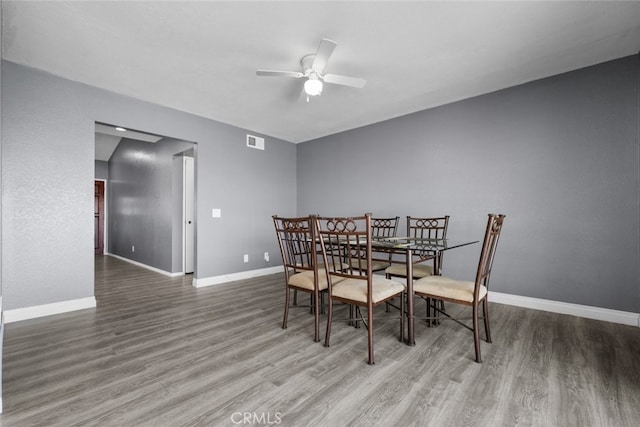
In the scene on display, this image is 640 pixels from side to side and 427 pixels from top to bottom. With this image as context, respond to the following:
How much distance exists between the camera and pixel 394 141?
4.07m

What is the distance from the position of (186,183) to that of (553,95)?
5307mm

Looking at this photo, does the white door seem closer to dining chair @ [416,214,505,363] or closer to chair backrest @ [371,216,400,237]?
chair backrest @ [371,216,400,237]

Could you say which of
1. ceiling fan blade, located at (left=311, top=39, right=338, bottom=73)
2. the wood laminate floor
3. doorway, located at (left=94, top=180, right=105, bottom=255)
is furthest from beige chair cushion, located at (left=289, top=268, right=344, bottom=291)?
doorway, located at (left=94, top=180, right=105, bottom=255)

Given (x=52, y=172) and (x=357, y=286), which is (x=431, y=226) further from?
(x=52, y=172)

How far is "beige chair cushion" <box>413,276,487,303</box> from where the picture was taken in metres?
1.91

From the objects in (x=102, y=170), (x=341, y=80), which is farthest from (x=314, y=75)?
(x=102, y=170)

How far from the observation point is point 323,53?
85.6 inches

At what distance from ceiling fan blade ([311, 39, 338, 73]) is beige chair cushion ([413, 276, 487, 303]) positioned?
195 cm

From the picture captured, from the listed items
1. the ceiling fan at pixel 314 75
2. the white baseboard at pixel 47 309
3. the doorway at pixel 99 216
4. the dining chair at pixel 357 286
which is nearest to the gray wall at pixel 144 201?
the doorway at pixel 99 216

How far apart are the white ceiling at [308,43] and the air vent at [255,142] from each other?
126 cm

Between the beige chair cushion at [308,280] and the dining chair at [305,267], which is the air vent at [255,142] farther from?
the beige chair cushion at [308,280]

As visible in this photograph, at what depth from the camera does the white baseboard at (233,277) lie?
3.96m

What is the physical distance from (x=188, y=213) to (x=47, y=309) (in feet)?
7.92

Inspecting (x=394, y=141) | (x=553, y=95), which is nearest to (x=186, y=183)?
(x=394, y=141)
